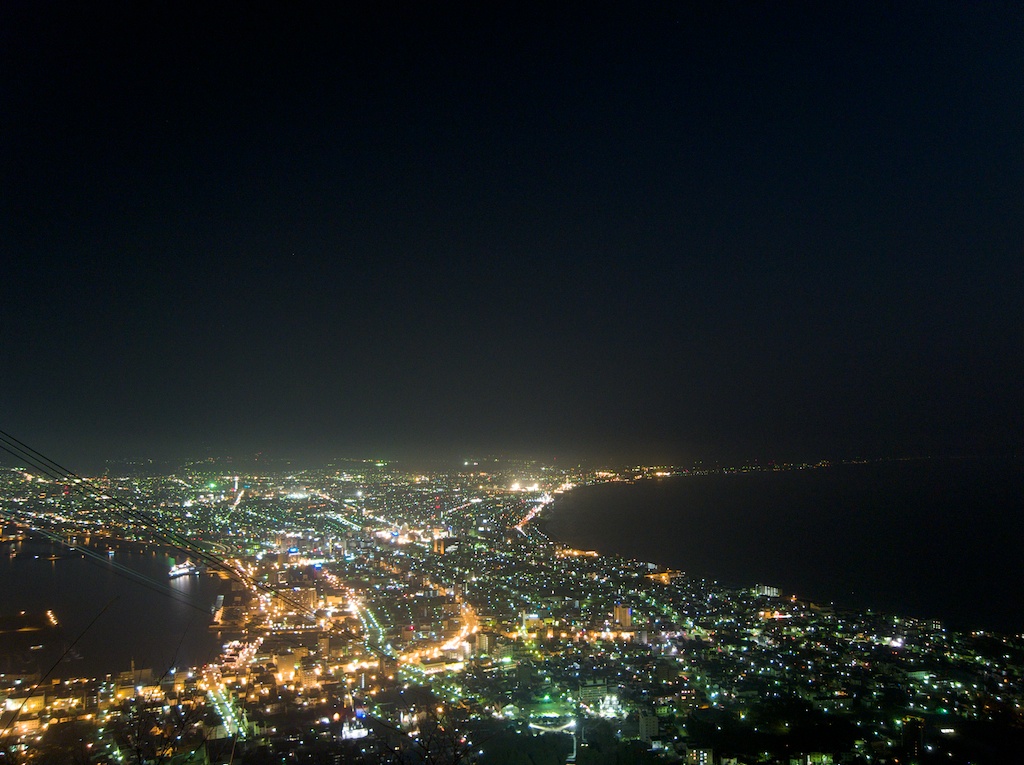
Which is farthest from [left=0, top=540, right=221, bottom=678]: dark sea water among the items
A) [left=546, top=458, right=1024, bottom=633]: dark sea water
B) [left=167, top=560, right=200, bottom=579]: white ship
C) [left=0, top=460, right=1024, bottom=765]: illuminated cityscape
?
[left=546, top=458, right=1024, bottom=633]: dark sea water

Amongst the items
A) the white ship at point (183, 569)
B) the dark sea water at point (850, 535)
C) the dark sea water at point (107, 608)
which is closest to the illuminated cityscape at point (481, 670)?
the white ship at point (183, 569)

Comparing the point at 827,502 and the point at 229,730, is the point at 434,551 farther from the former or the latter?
the point at 827,502

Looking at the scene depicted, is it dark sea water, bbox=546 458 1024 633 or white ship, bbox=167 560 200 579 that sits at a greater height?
white ship, bbox=167 560 200 579

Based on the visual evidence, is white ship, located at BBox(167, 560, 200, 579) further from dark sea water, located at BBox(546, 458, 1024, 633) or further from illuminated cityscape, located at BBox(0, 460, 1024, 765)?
dark sea water, located at BBox(546, 458, 1024, 633)

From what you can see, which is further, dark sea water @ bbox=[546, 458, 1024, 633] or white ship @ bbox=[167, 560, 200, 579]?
dark sea water @ bbox=[546, 458, 1024, 633]

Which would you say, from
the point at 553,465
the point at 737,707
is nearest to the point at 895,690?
the point at 737,707

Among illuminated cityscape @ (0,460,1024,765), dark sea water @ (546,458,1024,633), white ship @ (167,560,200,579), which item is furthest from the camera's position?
dark sea water @ (546,458,1024,633)

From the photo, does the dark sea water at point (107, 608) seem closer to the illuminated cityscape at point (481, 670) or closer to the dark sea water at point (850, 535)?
the illuminated cityscape at point (481, 670)
